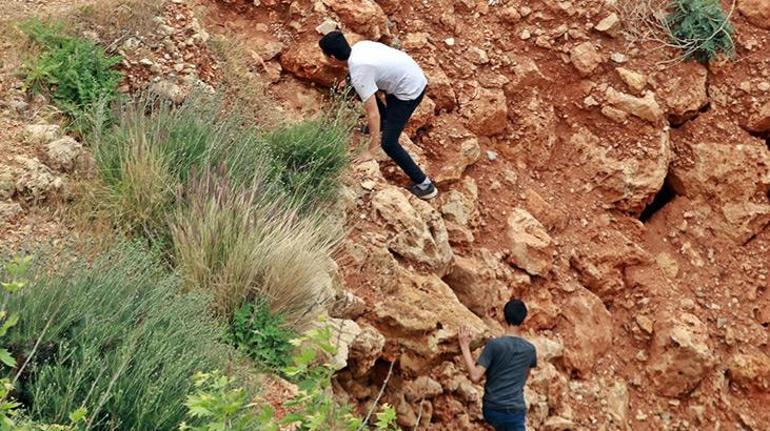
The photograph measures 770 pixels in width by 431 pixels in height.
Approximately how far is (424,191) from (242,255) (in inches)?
78.4

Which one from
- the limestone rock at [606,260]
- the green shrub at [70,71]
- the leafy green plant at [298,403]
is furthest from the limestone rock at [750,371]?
the green shrub at [70,71]

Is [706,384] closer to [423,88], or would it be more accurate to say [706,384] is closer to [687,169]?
[687,169]

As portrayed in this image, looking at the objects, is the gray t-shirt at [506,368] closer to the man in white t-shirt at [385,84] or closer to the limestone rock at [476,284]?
the limestone rock at [476,284]

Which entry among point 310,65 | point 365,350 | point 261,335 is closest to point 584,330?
point 365,350

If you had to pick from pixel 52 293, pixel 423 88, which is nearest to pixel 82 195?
pixel 52 293

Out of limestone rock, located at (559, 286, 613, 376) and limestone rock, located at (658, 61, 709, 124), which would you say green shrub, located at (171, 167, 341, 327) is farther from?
limestone rock, located at (658, 61, 709, 124)

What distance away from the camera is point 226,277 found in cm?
438

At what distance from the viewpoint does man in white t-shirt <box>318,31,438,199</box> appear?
5.67 m

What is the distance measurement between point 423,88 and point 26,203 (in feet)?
8.73

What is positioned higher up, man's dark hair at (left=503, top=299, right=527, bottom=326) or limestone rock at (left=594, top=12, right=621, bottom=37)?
limestone rock at (left=594, top=12, right=621, bottom=37)

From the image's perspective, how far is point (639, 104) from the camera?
7.34m

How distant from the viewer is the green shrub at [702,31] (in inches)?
300

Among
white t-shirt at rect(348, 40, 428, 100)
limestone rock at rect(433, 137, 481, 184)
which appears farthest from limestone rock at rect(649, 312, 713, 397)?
white t-shirt at rect(348, 40, 428, 100)

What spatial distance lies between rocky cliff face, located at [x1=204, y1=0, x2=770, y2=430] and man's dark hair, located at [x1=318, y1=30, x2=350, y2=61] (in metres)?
0.67
